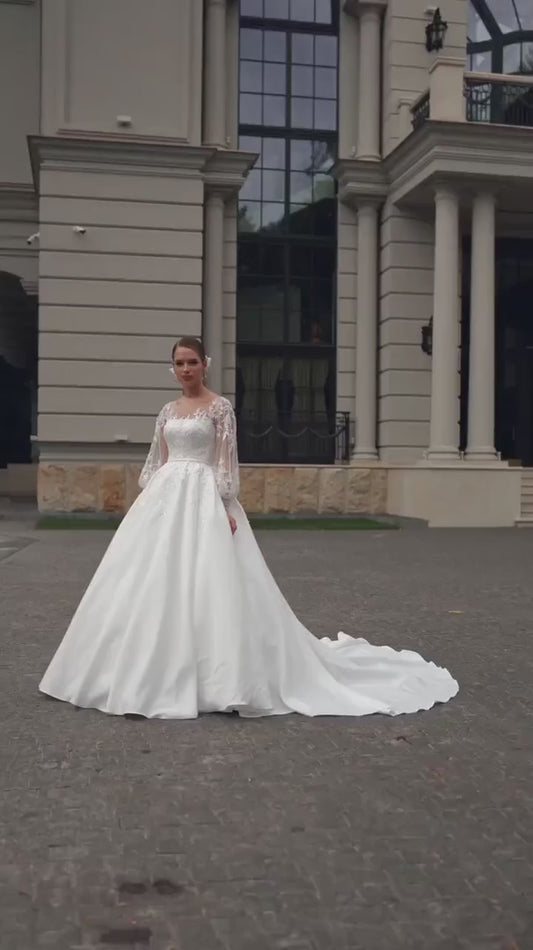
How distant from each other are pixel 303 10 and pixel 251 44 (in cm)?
148

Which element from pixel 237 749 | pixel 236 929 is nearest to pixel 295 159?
pixel 237 749

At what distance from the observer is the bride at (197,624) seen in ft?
17.0

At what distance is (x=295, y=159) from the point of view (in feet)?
71.9

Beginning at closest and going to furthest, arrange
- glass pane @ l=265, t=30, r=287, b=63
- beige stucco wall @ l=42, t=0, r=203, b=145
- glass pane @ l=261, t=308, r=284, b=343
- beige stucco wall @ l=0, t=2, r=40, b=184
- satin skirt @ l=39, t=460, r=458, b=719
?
satin skirt @ l=39, t=460, r=458, b=719 → beige stucco wall @ l=42, t=0, r=203, b=145 → glass pane @ l=261, t=308, r=284, b=343 → glass pane @ l=265, t=30, r=287, b=63 → beige stucco wall @ l=0, t=2, r=40, b=184

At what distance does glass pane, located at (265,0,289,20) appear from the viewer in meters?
21.6

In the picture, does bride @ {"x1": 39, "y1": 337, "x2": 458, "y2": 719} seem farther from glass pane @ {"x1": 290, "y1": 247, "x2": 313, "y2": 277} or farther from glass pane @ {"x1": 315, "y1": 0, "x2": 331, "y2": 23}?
glass pane @ {"x1": 315, "y1": 0, "x2": 331, "y2": 23}

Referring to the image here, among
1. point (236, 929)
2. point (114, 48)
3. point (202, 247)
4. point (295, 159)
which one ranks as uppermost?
point (114, 48)

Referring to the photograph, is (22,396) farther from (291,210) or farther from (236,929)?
(236,929)

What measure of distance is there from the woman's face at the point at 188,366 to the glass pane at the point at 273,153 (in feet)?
56.7

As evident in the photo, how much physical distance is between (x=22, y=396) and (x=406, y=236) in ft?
41.9

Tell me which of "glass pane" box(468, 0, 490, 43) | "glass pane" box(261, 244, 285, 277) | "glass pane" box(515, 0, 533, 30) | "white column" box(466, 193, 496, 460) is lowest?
"white column" box(466, 193, 496, 460)

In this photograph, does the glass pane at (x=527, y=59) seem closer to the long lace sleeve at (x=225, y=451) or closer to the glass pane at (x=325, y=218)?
the glass pane at (x=325, y=218)

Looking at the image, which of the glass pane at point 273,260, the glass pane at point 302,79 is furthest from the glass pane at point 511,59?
the glass pane at point 273,260

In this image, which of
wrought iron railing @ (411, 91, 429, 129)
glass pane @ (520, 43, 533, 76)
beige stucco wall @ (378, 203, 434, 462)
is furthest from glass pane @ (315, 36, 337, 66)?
glass pane @ (520, 43, 533, 76)
